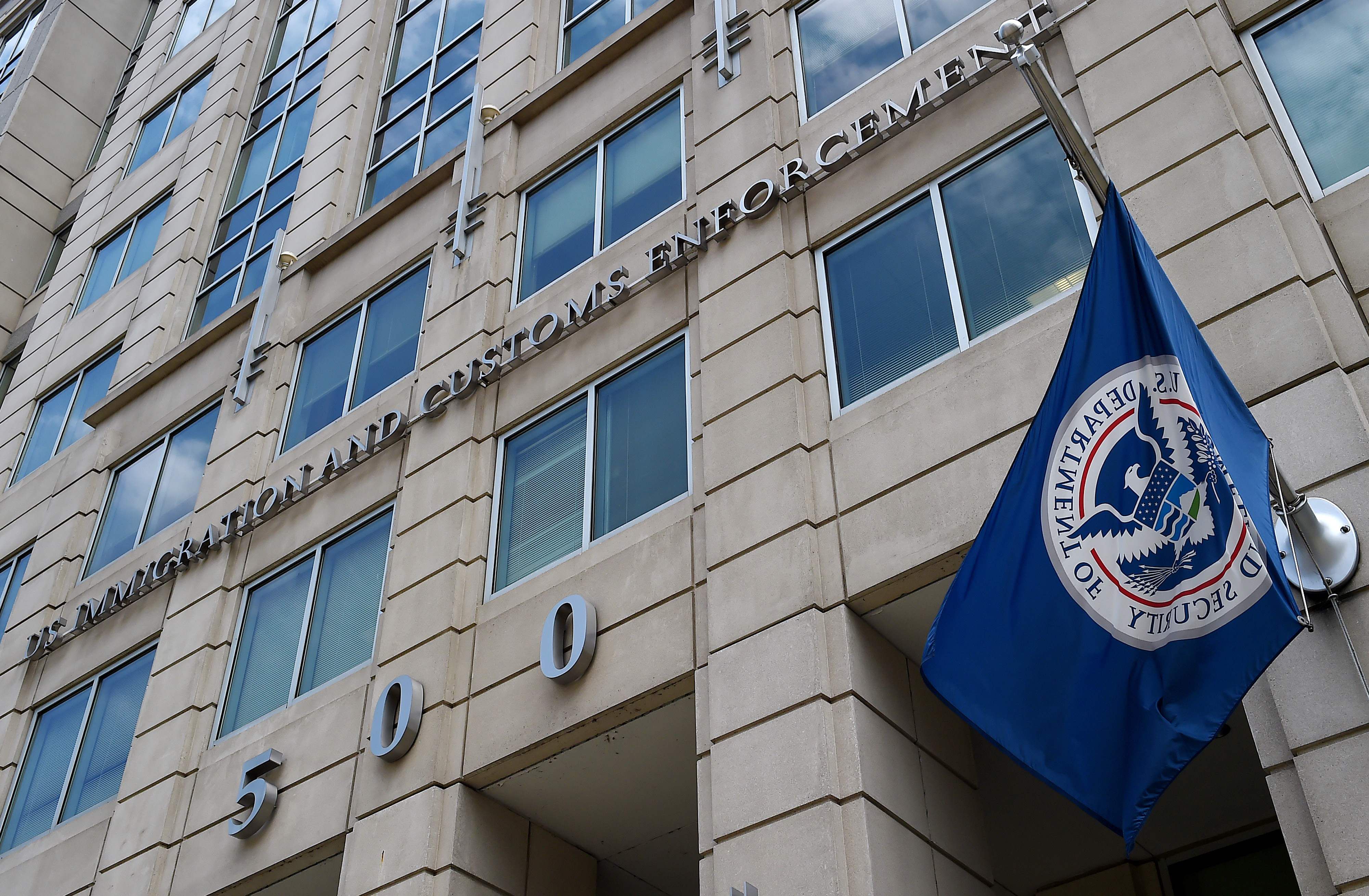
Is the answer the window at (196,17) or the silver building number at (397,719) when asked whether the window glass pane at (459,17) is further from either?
the silver building number at (397,719)

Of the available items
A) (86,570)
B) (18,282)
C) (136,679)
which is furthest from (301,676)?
(18,282)

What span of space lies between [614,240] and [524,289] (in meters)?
1.52

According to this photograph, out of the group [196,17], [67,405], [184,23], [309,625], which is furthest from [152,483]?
[184,23]

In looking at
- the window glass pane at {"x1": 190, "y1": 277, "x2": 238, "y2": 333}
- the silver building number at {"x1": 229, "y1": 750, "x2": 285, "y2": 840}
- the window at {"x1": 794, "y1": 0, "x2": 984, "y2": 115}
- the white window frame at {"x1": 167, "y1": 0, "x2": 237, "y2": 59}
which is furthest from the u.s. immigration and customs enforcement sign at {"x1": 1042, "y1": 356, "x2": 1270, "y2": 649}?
the white window frame at {"x1": 167, "y1": 0, "x2": 237, "y2": 59}

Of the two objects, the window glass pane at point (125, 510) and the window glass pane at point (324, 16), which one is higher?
the window glass pane at point (324, 16)

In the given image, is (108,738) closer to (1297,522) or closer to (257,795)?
(257,795)

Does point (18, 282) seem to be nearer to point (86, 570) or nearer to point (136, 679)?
point (86, 570)

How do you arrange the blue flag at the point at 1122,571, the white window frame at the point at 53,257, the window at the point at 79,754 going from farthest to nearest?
the white window frame at the point at 53,257, the window at the point at 79,754, the blue flag at the point at 1122,571

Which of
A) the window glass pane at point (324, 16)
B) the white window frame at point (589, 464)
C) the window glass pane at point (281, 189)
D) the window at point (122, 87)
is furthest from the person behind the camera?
the window at point (122, 87)

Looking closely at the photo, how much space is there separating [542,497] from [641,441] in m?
1.43

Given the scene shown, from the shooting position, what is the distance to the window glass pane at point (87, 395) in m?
25.7

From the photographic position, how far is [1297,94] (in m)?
11.7

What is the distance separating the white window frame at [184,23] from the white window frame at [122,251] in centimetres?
581

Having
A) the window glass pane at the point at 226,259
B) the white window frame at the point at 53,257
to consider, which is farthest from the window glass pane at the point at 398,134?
the white window frame at the point at 53,257
